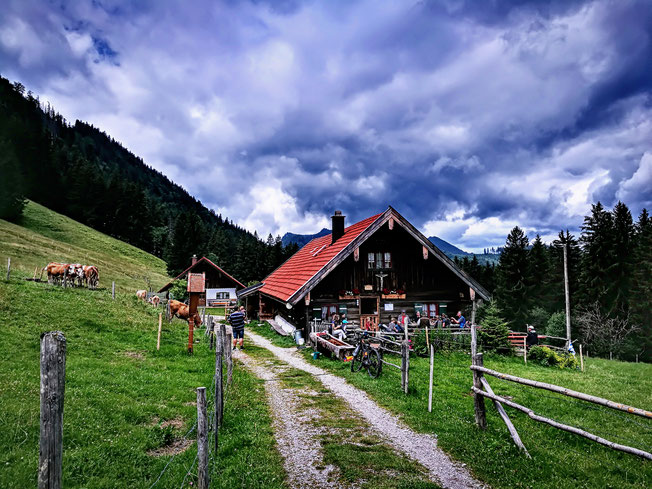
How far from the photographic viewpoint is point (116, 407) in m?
7.55

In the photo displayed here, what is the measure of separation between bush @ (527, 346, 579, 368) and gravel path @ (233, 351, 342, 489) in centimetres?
1539

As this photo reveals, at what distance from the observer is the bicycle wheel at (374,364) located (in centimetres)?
1259

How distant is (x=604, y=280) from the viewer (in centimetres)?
3838

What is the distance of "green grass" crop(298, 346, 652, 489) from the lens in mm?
6129

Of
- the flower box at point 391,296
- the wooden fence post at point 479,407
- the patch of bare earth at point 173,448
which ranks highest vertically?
the flower box at point 391,296

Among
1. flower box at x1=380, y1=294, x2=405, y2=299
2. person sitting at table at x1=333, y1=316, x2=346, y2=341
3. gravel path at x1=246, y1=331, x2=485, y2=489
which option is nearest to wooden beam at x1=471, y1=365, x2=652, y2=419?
gravel path at x1=246, y1=331, x2=485, y2=489

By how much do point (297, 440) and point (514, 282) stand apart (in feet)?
157

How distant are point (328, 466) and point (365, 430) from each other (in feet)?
6.17

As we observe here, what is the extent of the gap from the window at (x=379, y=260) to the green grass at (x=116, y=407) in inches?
448

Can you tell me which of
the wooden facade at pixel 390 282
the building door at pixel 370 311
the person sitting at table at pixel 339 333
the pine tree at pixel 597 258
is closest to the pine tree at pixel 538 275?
the pine tree at pixel 597 258

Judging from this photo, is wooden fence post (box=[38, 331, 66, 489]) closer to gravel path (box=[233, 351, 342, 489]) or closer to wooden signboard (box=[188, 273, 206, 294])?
gravel path (box=[233, 351, 342, 489])

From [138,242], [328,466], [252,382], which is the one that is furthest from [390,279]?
[138,242]

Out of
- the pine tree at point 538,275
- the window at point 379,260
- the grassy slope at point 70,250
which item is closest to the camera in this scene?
the window at point 379,260

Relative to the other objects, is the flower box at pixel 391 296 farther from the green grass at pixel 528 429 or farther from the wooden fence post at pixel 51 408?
the wooden fence post at pixel 51 408
